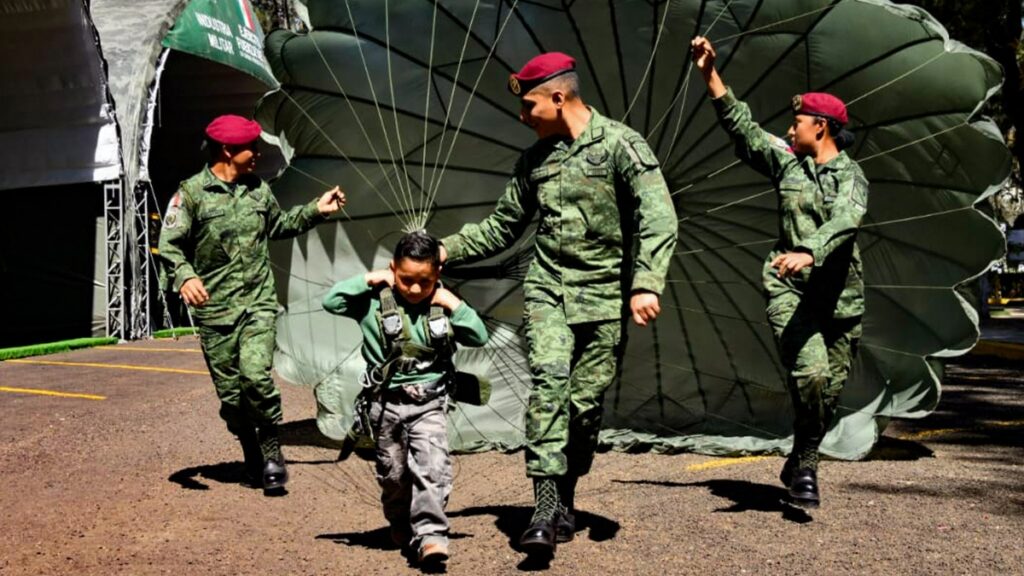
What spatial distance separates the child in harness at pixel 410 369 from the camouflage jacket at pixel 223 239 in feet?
5.64

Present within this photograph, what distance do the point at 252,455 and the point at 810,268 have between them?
9.92ft

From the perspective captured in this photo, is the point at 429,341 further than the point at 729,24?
No

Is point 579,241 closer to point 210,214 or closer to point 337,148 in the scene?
point 210,214

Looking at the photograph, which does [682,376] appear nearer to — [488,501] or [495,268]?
[495,268]

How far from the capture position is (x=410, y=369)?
4352 mm

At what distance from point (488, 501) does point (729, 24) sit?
9.48ft

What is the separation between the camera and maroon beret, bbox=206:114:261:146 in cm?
604

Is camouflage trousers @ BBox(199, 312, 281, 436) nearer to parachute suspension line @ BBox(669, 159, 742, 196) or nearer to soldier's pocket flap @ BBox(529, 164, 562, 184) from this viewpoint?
soldier's pocket flap @ BBox(529, 164, 562, 184)

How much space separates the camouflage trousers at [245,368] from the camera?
592 centimetres

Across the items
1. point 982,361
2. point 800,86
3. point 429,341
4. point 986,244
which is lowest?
point 982,361

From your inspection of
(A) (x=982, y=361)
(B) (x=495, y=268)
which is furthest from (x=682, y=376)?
(A) (x=982, y=361)

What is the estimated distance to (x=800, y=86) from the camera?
255 inches

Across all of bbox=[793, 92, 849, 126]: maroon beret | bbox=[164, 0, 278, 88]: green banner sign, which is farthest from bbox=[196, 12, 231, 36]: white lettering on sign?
bbox=[793, 92, 849, 126]: maroon beret

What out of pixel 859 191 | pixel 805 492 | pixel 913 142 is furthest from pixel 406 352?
pixel 913 142
